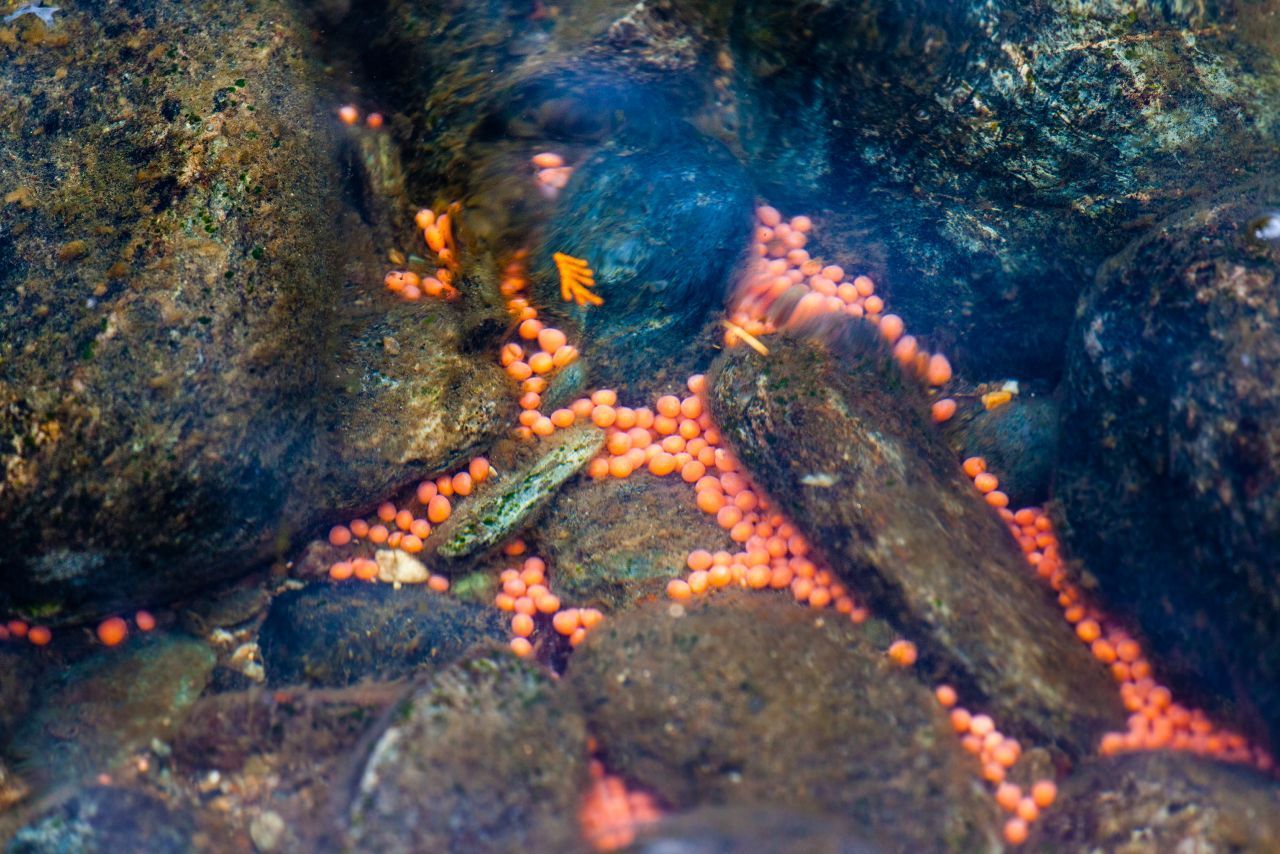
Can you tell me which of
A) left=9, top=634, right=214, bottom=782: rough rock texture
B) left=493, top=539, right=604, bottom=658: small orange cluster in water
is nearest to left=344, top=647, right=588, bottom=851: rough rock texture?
left=493, top=539, right=604, bottom=658: small orange cluster in water

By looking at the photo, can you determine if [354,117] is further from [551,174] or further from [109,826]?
[109,826]

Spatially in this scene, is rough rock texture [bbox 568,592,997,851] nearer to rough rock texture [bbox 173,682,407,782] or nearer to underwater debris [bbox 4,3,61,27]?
rough rock texture [bbox 173,682,407,782]

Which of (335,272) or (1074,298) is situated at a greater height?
(1074,298)

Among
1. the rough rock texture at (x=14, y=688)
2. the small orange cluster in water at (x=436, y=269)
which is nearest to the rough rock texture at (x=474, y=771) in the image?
the rough rock texture at (x=14, y=688)

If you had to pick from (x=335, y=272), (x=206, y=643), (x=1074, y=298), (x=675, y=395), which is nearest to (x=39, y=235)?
(x=335, y=272)

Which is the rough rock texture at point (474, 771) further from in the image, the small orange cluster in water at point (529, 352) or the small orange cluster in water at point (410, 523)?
the small orange cluster in water at point (529, 352)

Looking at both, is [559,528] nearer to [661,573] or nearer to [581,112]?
[661,573]
